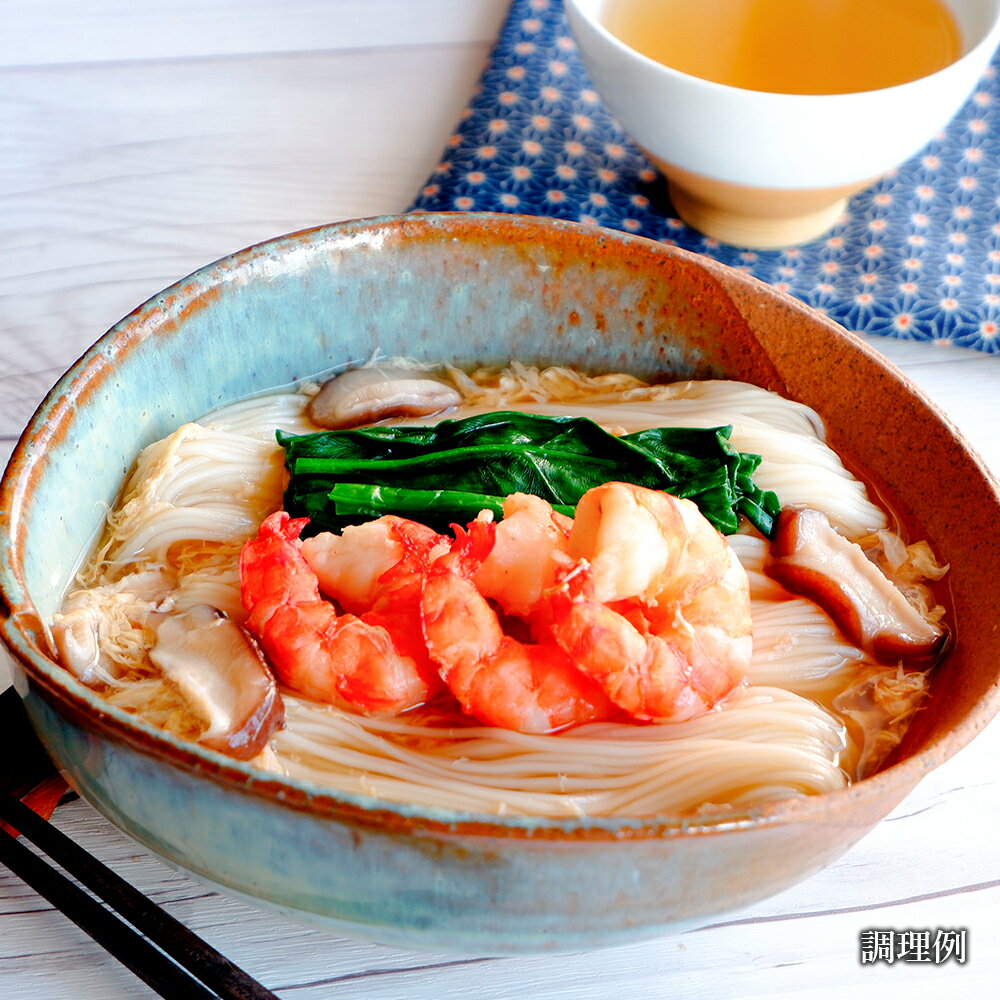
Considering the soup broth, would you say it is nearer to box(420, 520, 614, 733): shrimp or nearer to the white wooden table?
the white wooden table

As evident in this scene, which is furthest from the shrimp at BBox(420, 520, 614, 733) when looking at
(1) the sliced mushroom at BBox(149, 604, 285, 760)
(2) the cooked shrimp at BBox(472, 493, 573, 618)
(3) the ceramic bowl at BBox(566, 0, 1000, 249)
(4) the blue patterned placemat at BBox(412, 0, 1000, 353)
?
(4) the blue patterned placemat at BBox(412, 0, 1000, 353)

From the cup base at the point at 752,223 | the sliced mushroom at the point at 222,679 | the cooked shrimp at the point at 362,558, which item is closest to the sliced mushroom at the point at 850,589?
the cooked shrimp at the point at 362,558

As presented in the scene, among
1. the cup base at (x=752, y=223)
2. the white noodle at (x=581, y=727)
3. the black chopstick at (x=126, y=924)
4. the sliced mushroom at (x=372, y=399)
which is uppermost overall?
the cup base at (x=752, y=223)

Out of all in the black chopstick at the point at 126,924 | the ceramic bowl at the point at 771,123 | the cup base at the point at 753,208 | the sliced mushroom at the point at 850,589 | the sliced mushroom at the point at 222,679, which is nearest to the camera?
the black chopstick at the point at 126,924

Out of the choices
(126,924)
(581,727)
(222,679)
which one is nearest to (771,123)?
(581,727)

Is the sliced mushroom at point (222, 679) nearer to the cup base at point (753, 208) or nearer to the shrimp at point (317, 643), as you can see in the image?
the shrimp at point (317, 643)

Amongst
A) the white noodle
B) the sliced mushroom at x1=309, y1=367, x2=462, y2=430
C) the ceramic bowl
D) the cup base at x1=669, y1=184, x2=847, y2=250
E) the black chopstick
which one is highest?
the ceramic bowl

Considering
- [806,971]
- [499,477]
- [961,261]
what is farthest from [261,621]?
[961,261]

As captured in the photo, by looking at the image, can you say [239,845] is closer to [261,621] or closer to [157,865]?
[261,621]
